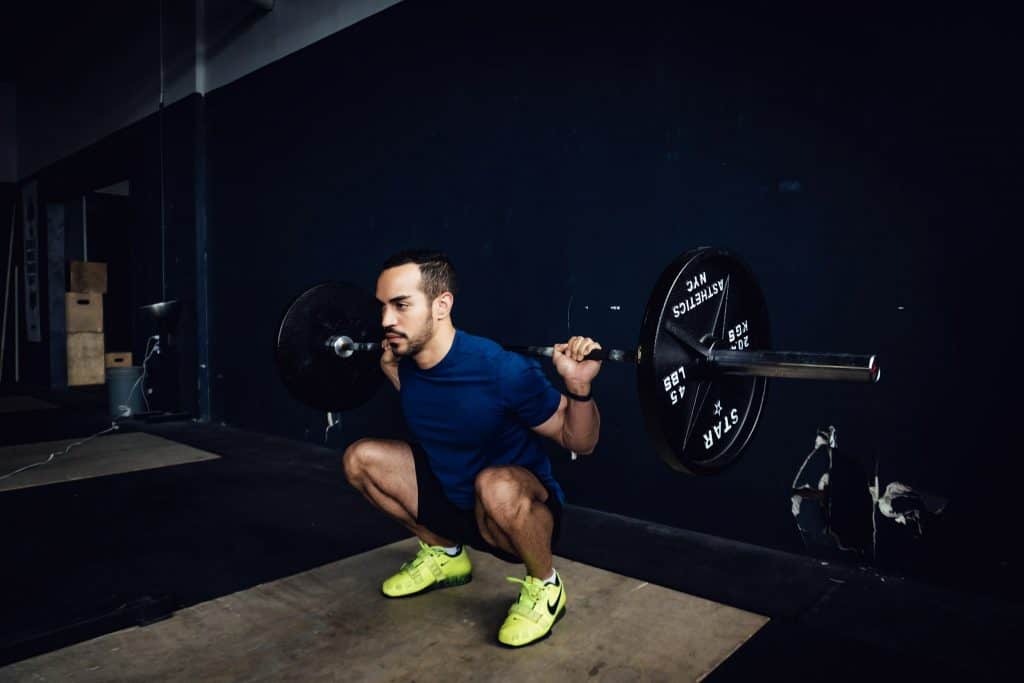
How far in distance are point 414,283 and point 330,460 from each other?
1983 mm

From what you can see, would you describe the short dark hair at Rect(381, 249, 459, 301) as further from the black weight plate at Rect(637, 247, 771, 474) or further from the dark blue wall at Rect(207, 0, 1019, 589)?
the dark blue wall at Rect(207, 0, 1019, 589)

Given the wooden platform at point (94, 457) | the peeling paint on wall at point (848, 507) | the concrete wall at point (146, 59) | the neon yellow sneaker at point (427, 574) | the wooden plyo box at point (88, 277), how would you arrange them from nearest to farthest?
A: the neon yellow sneaker at point (427, 574)
the peeling paint on wall at point (848, 507)
the wooden platform at point (94, 457)
the concrete wall at point (146, 59)
the wooden plyo box at point (88, 277)

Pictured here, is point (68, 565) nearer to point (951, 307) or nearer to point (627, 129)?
point (627, 129)

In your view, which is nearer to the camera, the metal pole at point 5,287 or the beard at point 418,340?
the beard at point 418,340

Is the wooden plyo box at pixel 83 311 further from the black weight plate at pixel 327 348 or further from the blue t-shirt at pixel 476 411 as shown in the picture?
the blue t-shirt at pixel 476 411

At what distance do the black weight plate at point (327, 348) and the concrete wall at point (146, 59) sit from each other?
174 cm

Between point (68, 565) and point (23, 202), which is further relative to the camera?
point (23, 202)

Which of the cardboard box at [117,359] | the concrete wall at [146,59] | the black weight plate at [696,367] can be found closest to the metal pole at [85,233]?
the concrete wall at [146,59]

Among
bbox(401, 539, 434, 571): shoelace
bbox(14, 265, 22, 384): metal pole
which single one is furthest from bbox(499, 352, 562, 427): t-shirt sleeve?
bbox(14, 265, 22, 384): metal pole

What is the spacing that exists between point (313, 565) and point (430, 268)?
956mm

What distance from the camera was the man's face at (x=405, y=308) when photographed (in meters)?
1.50

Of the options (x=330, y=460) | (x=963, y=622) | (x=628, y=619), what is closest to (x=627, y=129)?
(x=628, y=619)

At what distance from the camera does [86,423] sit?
4301 millimetres

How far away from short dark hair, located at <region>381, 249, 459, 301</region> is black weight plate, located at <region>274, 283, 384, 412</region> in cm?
56
